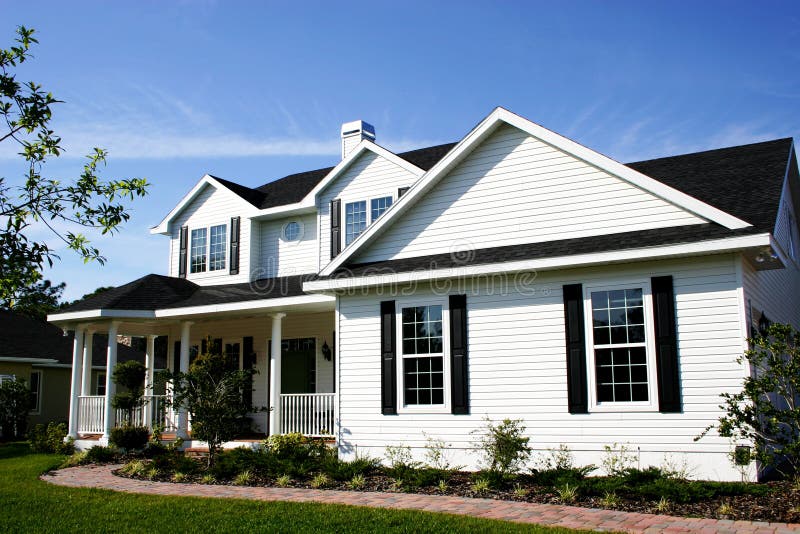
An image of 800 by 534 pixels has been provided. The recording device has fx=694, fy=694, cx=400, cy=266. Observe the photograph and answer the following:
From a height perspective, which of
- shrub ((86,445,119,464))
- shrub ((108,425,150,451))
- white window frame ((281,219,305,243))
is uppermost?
white window frame ((281,219,305,243))

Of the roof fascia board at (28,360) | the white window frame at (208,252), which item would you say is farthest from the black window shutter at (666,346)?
the roof fascia board at (28,360)

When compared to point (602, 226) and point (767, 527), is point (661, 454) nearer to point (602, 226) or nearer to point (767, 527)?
point (767, 527)

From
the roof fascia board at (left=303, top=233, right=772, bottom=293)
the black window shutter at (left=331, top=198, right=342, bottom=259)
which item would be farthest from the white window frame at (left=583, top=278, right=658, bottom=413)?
the black window shutter at (left=331, top=198, right=342, bottom=259)

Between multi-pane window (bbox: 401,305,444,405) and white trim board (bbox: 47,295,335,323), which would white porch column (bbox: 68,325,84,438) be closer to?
white trim board (bbox: 47,295,335,323)

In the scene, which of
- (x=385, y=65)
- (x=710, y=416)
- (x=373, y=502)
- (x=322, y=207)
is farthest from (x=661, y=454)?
(x=322, y=207)

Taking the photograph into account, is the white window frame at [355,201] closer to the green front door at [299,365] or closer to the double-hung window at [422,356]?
the green front door at [299,365]

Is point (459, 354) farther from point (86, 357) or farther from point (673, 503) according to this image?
point (86, 357)

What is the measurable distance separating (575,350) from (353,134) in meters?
11.3

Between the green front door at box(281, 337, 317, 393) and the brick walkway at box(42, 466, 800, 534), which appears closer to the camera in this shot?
the brick walkway at box(42, 466, 800, 534)

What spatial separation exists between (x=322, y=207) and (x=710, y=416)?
11303 mm

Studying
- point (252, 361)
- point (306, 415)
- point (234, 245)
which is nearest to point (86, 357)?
point (252, 361)

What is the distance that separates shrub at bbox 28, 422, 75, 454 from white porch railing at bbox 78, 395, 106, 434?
1.68 feet

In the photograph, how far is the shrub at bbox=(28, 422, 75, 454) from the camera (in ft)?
57.2

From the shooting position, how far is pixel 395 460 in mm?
12594
